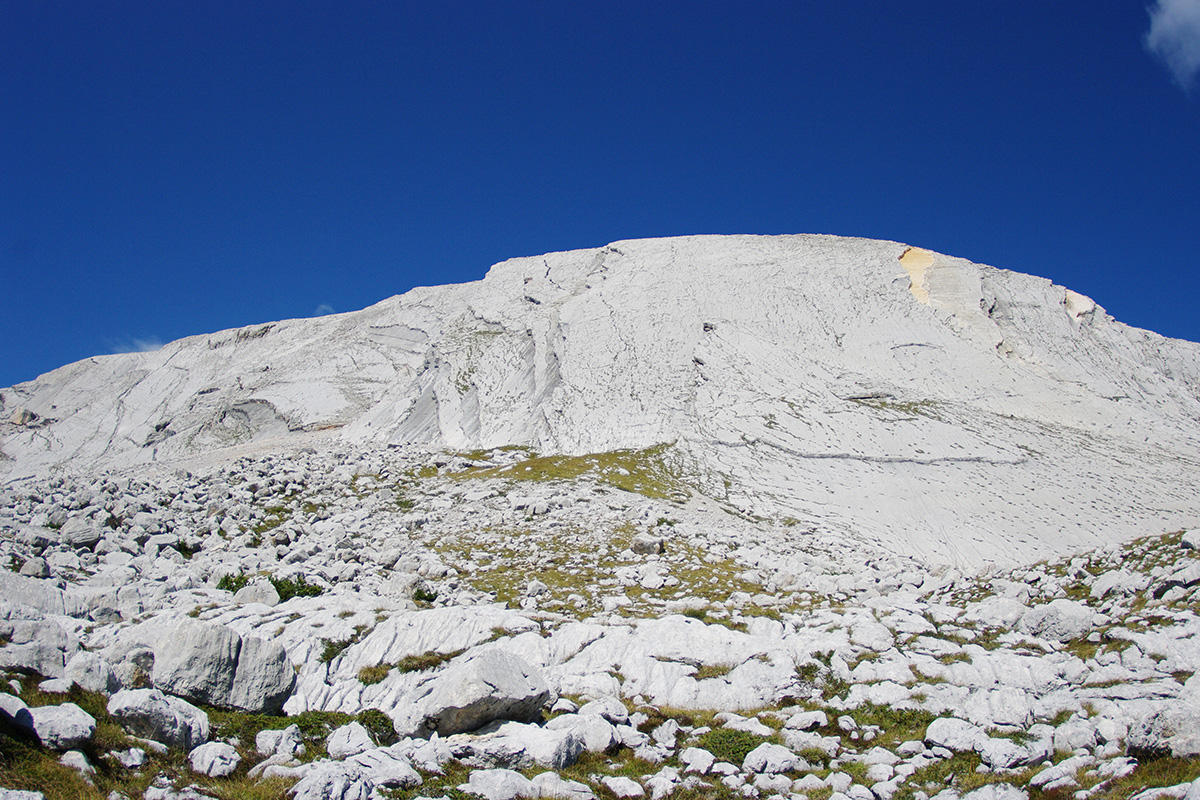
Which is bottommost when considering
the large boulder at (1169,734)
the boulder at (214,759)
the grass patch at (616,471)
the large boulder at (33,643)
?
the boulder at (214,759)

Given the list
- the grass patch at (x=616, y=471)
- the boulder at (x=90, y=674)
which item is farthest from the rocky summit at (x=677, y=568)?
the grass patch at (x=616, y=471)

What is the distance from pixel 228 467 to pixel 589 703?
30.9 meters

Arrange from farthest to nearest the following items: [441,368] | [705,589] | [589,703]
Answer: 1. [441,368]
2. [705,589]
3. [589,703]

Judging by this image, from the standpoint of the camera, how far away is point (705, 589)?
20.3 meters

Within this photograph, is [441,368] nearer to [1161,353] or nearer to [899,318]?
[899,318]

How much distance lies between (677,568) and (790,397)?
886 inches

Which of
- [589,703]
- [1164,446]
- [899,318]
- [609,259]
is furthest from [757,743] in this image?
[609,259]

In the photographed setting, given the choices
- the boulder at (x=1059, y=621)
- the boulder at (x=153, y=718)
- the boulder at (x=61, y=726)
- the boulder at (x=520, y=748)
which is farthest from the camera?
the boulder at (x=1059, y=621)

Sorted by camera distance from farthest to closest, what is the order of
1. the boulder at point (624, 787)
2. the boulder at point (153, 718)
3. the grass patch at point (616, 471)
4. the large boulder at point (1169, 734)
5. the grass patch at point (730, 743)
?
the grass patch at point (616, 471) → the grass patch at point (730, 743) → the boulder at point (624, 787) → the boulder at point (153, 718) → the large boulder at point (1169, 734)

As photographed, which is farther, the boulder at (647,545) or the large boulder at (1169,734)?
the boulder at (647,545)

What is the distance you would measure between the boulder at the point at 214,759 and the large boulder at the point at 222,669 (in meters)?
2.29

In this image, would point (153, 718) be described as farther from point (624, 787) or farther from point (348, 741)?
point (624, 787)

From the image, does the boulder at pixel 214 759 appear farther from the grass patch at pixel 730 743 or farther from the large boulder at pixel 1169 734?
the large boulder at pixel 1169 734

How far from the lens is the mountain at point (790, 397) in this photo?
32875 mm
